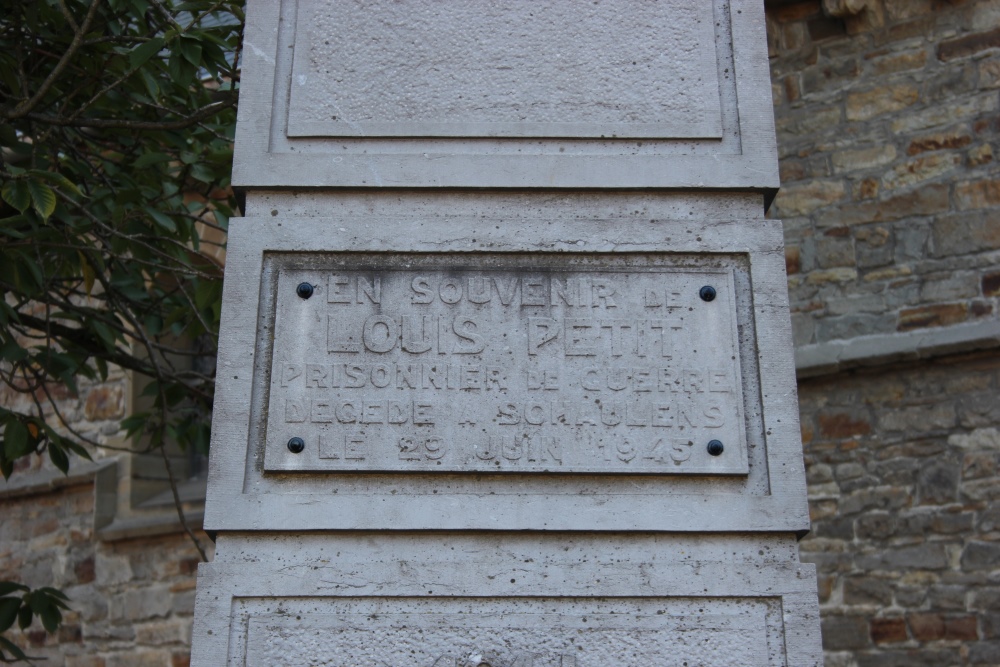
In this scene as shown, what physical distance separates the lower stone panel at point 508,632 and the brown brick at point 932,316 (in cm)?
440

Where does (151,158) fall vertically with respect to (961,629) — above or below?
above

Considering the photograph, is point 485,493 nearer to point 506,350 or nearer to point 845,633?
point 506,350

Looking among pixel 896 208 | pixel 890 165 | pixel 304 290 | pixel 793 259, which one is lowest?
pixel 304 290

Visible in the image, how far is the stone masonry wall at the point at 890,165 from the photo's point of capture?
6219 mm

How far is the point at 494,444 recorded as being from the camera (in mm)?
2279

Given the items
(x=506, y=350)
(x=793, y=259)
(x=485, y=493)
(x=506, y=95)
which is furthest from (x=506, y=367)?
(x=793, y=259)

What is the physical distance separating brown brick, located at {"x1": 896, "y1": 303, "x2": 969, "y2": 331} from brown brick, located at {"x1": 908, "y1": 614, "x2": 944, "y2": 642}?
1548 mm

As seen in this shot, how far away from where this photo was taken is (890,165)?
21.5 feet

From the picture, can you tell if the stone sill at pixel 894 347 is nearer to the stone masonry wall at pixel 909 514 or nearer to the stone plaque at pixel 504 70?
the stone masonry wall at pixel 909 514

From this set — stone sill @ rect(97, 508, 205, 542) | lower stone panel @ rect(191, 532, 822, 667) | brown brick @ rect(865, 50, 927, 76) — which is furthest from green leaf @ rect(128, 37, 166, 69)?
stone sill @ rect(97, 508, 205, 542)

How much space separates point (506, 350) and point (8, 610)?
8.89ft

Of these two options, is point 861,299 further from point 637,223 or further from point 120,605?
point 120,605

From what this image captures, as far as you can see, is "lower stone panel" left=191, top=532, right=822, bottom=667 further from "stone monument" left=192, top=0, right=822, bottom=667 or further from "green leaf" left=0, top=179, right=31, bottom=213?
"green leaf" left=0, top=179, right=31, bottom=213

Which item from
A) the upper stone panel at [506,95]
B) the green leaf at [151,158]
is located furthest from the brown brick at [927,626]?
the green leaf at [151,158]
